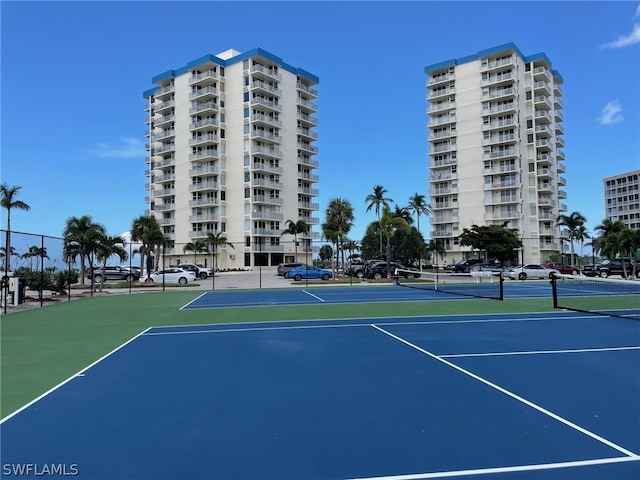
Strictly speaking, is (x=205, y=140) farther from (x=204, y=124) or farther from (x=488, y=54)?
(x=488, y=54)

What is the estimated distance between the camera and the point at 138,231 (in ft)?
160

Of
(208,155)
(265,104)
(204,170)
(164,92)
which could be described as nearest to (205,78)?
(265,104)

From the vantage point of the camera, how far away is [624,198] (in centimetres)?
13862

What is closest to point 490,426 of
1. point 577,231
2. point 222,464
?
point 222,464

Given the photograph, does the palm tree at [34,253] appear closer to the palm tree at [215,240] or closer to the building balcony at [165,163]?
the palm tree at [215,240]

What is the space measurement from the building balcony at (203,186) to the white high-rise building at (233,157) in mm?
165

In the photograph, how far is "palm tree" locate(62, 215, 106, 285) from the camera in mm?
24317

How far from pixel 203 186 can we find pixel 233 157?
696 centimetres

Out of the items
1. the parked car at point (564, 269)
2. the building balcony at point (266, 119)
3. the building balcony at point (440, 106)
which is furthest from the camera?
the building balcony at point (440, 106)

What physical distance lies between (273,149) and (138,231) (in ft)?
101

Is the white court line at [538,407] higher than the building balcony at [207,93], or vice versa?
the building balcony at [207,93]

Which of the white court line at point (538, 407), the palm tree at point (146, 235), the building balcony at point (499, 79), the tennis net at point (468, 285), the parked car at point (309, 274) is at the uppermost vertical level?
the building balcony at point (499, 79)

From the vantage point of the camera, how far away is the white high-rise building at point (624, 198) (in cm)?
13300

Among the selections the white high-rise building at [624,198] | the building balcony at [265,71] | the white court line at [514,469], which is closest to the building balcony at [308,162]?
the building balcony at [265,71]
